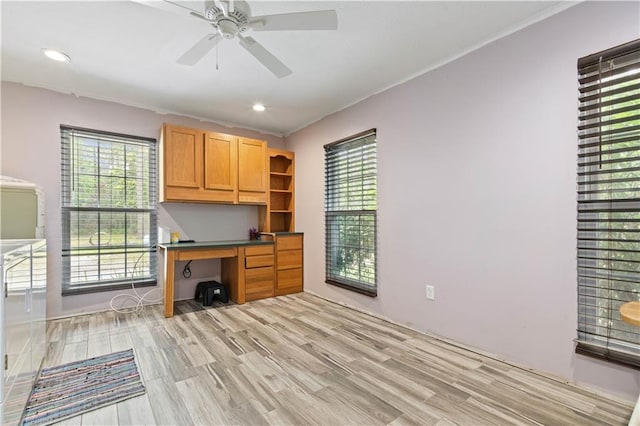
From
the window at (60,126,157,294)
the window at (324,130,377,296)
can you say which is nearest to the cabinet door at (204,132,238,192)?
the window at (60,126,157,294)

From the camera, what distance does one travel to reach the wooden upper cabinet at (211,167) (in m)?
3.54

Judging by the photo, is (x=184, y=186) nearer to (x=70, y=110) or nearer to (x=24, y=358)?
(x=70, y=110)

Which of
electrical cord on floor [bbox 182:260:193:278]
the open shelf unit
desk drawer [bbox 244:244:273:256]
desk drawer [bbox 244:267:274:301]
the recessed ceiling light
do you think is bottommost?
desk drawer [bbox 244:267:274:301]

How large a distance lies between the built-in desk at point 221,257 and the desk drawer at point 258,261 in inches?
0.5

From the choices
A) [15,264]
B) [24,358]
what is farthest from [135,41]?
[24,358]

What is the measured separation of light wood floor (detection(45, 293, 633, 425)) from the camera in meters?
1.62

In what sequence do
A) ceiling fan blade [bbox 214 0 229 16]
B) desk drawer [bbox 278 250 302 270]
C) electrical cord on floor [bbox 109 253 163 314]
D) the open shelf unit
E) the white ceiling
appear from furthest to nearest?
the open shelf unit, desk drawer [bbox 278 250 302 270], electrical cord on floor [bbox 109 253 163 314], the white ceiling, ceiling fan blade [bbox 214 0 229 16]

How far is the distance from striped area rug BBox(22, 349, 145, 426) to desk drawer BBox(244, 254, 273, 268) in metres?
1.70

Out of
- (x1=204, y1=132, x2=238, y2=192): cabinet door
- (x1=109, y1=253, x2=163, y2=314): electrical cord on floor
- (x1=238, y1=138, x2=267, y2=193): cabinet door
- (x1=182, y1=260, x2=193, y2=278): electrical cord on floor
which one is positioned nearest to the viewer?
(x1=109, y1=253, x2=163, y2=314): electrical cord on floor

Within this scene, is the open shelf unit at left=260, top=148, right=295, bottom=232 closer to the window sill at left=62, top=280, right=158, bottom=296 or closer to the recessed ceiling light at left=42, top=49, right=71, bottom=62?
the window sill at left=62, top=280, right=158, bottom=296

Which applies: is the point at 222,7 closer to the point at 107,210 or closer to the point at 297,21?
the point at 297,21

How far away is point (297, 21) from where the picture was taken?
1.71 metres

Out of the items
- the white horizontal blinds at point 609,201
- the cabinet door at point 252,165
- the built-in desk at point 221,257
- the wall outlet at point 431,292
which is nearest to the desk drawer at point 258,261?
the built-in desk at point 221,257

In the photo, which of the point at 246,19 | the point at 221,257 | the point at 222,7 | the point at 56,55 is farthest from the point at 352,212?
the point at 56,55
